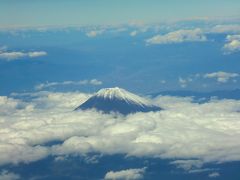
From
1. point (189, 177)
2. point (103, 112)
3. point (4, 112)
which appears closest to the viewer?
point (189, 177)

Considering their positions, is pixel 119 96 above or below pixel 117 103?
above

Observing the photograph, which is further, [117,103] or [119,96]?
[119,96]

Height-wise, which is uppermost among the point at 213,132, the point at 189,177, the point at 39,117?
the point at 39,117

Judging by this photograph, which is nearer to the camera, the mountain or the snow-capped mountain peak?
the mountain

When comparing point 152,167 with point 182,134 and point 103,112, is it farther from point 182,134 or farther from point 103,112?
point 103,112

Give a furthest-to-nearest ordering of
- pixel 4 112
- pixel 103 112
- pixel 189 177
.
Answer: pixel 4 112 < pixel 103 112 < pixel 189 177

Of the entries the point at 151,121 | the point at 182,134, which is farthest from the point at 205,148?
the point at 151,121

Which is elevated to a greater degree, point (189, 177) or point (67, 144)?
point (67, 144)

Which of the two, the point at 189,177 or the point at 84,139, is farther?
the point at 84,139
